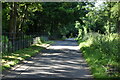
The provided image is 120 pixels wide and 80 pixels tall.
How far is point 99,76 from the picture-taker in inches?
308

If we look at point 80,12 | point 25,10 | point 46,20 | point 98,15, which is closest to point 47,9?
point 46,20

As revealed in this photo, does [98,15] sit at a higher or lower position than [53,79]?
higher

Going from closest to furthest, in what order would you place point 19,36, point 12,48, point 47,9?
point 12,48
point 19,36
point 47,9

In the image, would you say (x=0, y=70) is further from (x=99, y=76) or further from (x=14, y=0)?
(x=14, y=0)

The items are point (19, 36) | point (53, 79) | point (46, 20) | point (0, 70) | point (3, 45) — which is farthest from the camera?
point (46, 20)

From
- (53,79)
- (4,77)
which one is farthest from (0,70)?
(53,79)

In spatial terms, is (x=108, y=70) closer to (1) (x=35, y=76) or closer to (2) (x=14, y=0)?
(1) (x=35, y=76)

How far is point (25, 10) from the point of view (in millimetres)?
28531

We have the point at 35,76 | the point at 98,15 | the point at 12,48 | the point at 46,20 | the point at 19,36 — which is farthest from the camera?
the point at 46,20

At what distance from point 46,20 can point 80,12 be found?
6.93m

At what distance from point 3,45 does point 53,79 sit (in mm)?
7326

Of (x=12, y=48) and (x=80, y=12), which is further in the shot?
(x=80, y=12)

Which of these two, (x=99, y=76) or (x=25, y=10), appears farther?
(x=25, y=10)

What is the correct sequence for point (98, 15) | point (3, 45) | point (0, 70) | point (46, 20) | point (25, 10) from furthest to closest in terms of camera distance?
1. point (46, 20)
2. point (98, 15)
3. point (25, 10)
4. point (3, 45)
5. point (0, 70)
